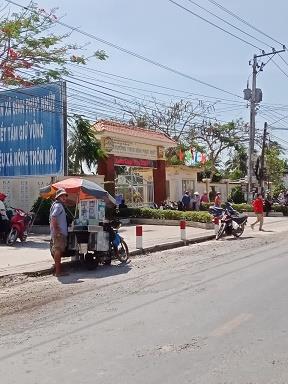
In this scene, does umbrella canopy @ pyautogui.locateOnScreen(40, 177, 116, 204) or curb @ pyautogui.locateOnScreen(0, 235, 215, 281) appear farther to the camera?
umbrella canopy @ pyautogui.locateOnScreen(40, 177, 116, 204)

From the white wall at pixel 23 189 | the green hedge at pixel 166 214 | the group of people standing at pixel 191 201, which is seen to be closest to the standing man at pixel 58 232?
the green hedge at pixel 166 214

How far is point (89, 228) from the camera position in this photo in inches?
496

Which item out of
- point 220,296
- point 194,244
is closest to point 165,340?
point 220,296

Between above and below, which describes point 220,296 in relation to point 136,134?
below

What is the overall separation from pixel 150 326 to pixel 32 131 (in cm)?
1713

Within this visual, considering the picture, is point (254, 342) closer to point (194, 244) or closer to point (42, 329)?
point (42, 329)

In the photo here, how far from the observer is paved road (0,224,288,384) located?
16.3ft

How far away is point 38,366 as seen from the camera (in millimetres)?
5246

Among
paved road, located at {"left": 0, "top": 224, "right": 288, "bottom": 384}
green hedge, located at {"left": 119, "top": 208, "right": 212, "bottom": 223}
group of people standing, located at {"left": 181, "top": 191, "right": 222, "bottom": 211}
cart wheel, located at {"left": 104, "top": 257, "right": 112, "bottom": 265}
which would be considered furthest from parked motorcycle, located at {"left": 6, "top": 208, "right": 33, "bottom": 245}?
group of people standing, located at {"left": 181, "top": 191, "right": 222, "bottom": 211}

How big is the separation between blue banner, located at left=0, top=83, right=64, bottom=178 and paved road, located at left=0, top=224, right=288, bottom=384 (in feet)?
35.2

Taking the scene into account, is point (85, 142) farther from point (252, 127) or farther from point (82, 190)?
point (82, 190)

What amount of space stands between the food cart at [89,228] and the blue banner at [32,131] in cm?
737

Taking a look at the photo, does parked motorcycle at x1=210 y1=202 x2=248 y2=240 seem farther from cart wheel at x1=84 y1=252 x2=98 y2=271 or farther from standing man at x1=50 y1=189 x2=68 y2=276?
standing man at x1=50 y1=189 x2=68 y2=276

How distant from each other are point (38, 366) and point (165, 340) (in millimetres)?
1465
